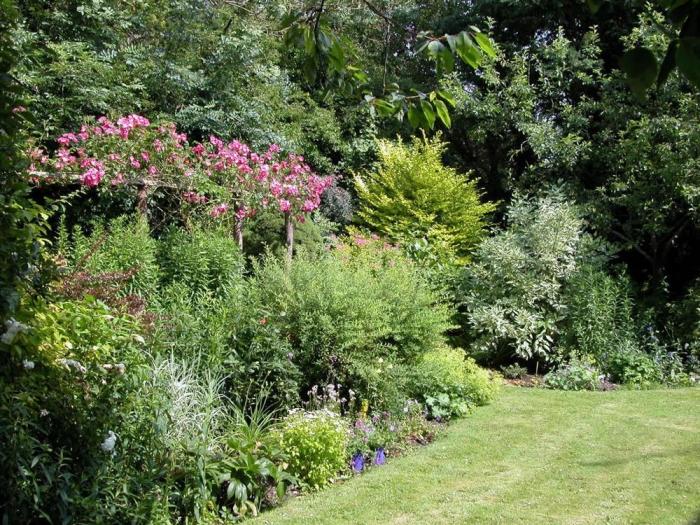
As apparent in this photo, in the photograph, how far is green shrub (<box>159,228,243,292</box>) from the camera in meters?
6.21

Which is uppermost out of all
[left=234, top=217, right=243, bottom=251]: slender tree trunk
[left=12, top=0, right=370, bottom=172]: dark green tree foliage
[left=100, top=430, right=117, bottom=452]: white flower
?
[left=12, top=0, right=370, bottom=172]: dark green tree foliage

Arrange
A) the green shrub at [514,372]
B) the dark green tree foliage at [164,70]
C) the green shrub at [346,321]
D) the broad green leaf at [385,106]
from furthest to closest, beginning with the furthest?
the green shrub at [514,372]
the dark green tree foliage at [164,70]
the green shrub at [346,321]
the broad green leaf at [385,106]

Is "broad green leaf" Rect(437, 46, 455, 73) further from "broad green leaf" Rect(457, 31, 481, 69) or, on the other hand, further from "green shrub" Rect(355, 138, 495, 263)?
"green shrub" Rect(355, 138, 495, 263)

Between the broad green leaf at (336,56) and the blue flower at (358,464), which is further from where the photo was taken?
the blue flower at (358,464)

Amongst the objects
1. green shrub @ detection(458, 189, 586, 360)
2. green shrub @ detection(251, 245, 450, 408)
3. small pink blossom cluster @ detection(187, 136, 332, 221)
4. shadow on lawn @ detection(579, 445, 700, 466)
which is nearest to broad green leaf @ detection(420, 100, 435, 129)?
green shrub @ detection(251, 245, 450, 408)

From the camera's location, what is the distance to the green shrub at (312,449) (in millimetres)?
4191

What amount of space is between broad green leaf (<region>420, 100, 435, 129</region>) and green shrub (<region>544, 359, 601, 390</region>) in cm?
609

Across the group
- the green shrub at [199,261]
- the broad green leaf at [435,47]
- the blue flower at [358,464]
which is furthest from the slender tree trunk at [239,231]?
the broad green leaf at [435,47]

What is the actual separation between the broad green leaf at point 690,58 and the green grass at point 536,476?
3175mm

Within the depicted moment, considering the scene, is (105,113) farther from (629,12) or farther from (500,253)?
(629,12)

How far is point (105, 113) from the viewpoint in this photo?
8.40 m

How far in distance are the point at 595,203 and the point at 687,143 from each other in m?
1.48

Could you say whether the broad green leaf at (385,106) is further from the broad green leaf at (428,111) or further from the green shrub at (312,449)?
the green shrub at (312,449)

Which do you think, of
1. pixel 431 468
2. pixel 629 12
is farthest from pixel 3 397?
pixel 629 12
